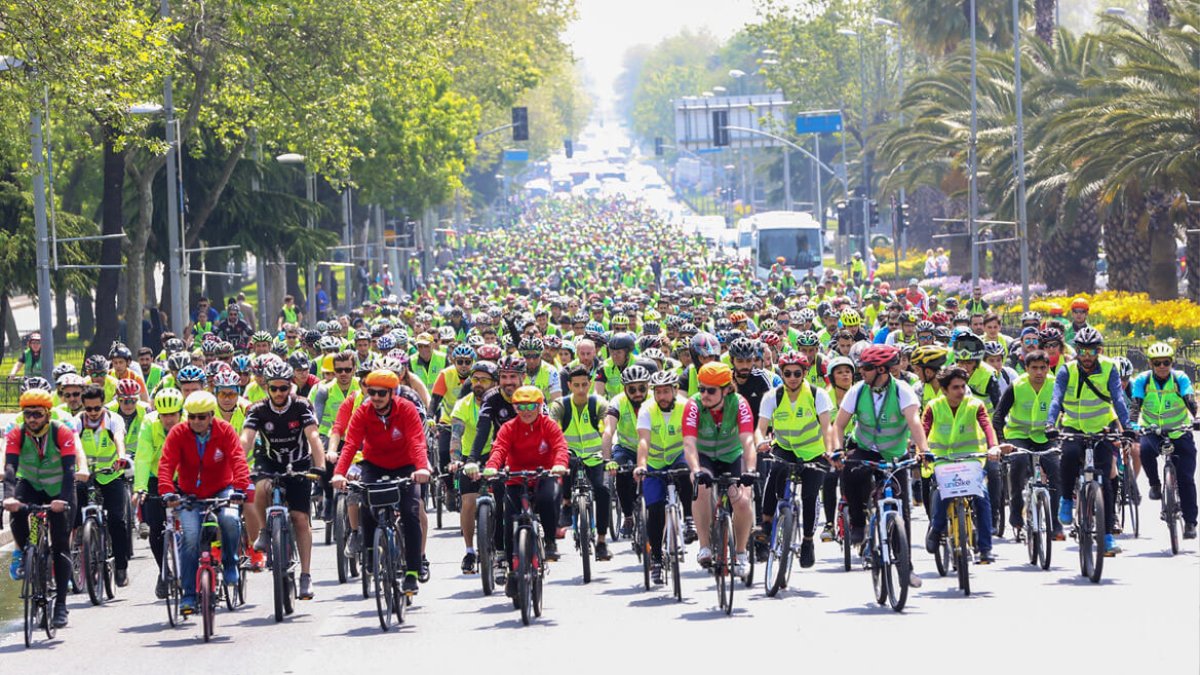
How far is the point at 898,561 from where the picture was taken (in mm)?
13156

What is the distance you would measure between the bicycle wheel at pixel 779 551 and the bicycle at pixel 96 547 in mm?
4627

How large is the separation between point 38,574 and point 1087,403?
7.10 metres

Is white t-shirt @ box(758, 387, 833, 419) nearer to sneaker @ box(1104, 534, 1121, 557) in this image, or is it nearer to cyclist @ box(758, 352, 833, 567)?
cyclist @ box(758, 352, 833, 567)

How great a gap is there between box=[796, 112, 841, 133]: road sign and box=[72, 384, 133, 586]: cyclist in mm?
68199

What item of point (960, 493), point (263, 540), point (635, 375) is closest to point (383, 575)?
point (263, 540)

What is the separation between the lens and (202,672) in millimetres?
12133

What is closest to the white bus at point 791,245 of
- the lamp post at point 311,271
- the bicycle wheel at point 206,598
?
the lamp post at point 311,271

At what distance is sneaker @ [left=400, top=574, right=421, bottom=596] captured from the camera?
13.8m

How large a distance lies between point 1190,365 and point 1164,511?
A: 1655 cm

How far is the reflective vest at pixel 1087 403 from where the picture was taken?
15273 mm

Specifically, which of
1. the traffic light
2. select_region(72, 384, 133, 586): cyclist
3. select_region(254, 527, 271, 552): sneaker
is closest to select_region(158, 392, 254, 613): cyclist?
select_region(254, 527, 271, 552): sneaker

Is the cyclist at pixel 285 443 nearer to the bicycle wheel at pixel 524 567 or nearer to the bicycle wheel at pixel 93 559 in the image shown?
the bicycle wheel at pixel 93 559

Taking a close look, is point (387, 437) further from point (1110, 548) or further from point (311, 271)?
point (311, 271)

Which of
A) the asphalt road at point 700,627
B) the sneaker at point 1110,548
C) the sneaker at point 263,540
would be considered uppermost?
the sneaker at point 263,540
